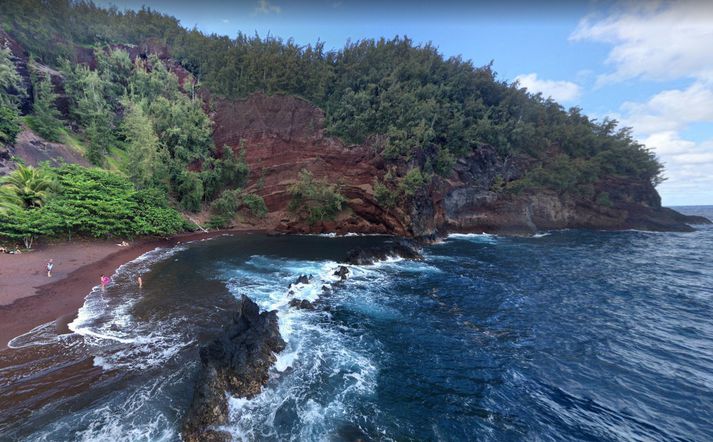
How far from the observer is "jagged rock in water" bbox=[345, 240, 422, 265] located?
28.6 metres

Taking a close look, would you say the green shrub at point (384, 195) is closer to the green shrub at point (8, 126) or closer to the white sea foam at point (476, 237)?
the white sea foam at point (476, 237)

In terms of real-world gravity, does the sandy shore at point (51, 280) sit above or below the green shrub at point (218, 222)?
below

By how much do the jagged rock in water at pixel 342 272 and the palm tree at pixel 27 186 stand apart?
24.8 m

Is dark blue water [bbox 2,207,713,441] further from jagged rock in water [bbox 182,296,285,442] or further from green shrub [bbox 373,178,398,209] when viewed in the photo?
green shrub [bbox 373,178,398,209]

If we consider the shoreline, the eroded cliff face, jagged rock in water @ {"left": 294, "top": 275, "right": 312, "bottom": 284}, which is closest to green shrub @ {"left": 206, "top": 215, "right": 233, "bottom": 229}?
the eroded cliff face

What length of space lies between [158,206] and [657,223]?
85640 mm

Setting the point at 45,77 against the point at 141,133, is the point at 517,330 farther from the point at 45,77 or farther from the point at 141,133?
the point at 45,77

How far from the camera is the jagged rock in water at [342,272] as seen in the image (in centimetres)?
2403

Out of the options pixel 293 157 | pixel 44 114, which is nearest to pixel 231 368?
pixel 293 157

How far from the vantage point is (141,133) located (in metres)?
38.0

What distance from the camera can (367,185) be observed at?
45875 millimetres

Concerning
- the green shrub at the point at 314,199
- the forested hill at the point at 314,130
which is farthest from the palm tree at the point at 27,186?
the green shrub at the point at 314,199

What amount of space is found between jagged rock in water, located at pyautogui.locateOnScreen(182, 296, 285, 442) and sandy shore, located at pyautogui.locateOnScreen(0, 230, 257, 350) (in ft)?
29.7

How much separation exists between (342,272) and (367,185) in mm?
23565
